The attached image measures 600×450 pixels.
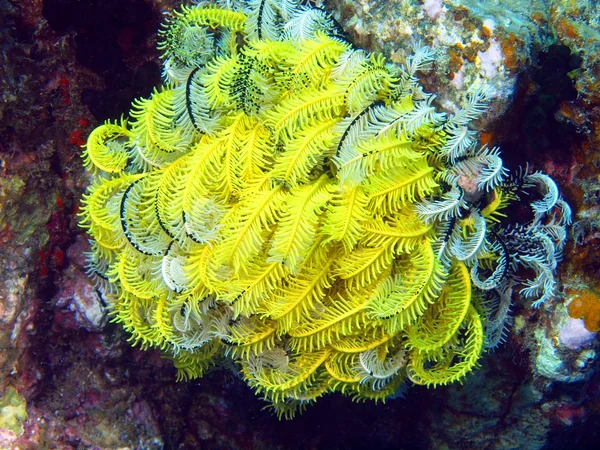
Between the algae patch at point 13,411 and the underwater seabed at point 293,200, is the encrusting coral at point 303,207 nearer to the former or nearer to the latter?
the underwater seabed at point 293,200

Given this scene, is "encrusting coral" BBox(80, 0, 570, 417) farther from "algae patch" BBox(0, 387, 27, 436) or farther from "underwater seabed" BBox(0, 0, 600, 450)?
"algae patch" BBox(0, 387, 27, 436)

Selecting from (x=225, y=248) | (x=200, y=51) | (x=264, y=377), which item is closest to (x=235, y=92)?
(x=200, y=51)

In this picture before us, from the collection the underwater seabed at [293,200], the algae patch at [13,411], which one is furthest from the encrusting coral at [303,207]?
the algae patch at [13,411]

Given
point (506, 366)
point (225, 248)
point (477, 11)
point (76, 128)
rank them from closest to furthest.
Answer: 1. point (225, 248)
2. point (477, 11)
3. point (76, 128)
4. point (506, 366)

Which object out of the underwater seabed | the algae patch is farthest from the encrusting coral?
the algae patch

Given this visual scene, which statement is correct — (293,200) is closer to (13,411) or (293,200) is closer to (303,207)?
(303,207)

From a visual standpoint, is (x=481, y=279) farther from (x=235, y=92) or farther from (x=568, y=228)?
(x=235, y=92)
